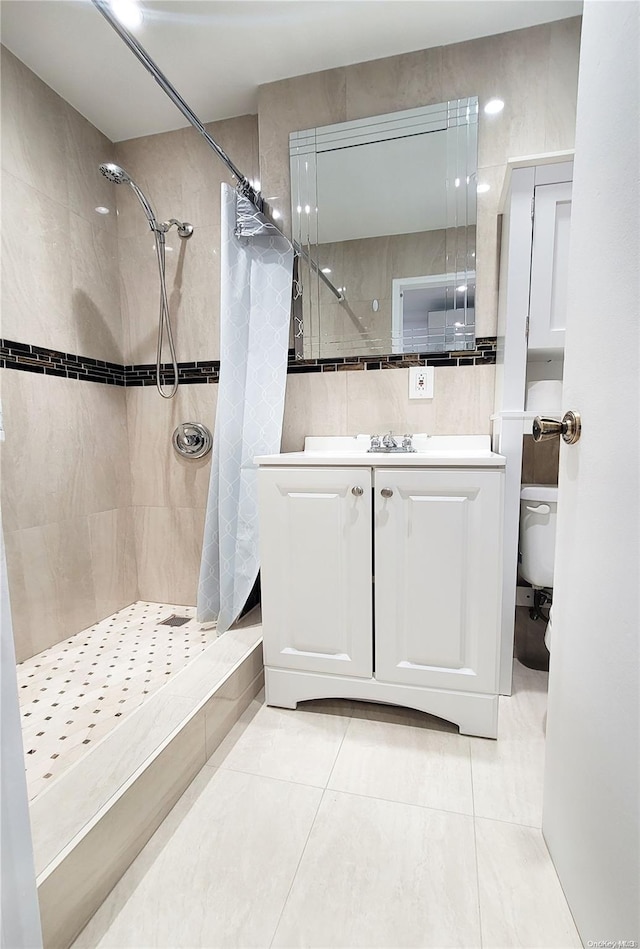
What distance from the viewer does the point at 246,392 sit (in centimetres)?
174

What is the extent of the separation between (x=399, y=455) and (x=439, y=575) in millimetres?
374

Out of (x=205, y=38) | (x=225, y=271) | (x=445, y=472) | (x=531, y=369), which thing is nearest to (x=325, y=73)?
(x=205, y=38)

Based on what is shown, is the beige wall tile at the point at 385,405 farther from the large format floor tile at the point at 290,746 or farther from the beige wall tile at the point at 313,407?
the large format floor tile at the point at 290,746

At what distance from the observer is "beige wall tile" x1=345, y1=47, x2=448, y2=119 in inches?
63.3

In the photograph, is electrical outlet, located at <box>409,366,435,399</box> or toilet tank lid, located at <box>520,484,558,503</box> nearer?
toilet tank lid, located at <box>520,484,558,503</box>

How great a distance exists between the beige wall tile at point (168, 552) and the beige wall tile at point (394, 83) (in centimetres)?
183

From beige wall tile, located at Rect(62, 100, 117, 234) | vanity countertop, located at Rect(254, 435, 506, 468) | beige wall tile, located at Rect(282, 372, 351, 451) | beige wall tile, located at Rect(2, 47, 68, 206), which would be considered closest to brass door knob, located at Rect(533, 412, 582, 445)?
vanity countertop, located at Rect(254, 435, 506, 468)

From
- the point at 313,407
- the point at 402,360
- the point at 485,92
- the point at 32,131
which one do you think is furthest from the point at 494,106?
the point at 32,131

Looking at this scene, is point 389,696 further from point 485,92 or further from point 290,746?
point 485,92

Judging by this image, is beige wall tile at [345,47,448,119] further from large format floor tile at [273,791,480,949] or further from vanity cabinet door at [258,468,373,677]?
large format floor tile at [273,791,480,949]

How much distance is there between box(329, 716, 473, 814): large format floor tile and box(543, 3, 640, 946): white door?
0.30 metres

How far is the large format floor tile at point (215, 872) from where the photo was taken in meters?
0.82

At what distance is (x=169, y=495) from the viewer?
6.98 ft

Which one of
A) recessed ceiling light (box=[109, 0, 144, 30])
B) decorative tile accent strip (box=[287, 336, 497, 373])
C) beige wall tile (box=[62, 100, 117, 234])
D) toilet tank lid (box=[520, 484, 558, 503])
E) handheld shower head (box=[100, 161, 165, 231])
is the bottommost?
toilet tank lid (box=[520, 484, 558, 503])
